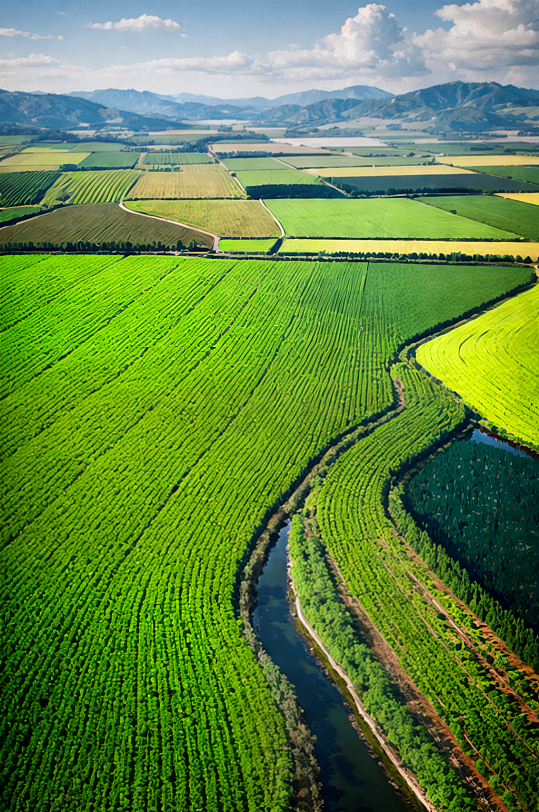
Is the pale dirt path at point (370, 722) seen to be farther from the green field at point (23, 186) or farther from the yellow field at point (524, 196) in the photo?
the yellow field at point (524, 196)

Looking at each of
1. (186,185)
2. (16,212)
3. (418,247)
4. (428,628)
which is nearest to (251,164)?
(186,185)

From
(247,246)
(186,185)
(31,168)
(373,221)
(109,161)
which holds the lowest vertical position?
(247,246)

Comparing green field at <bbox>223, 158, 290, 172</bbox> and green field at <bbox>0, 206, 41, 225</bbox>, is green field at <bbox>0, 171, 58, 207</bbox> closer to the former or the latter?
green field at <bbox>0, 206, 41, 225</bbox>

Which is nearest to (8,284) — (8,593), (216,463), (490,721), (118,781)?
(216,463)

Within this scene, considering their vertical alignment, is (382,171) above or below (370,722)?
above

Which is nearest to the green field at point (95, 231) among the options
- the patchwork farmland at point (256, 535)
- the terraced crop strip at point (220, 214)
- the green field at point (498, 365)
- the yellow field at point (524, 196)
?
the terraced crop strip at point (220, 214)

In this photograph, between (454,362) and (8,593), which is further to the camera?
(454,362)

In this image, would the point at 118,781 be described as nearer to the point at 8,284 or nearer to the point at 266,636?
the point at 266,636

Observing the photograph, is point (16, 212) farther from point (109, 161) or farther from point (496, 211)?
point (496, 211)
